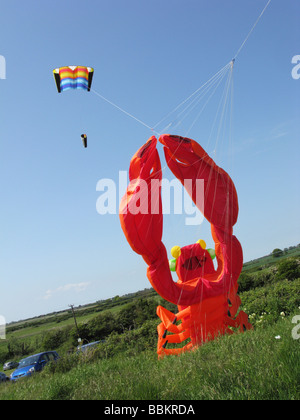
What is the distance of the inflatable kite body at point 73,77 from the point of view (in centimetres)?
737

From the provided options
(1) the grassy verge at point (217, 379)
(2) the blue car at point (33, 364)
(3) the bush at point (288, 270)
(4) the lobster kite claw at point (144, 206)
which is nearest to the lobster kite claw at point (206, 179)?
(4) the lobster kite claw at point (144, 206)

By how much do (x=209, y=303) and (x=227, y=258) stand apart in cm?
107

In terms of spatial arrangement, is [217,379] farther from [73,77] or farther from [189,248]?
[73,77]

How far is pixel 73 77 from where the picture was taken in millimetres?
7402

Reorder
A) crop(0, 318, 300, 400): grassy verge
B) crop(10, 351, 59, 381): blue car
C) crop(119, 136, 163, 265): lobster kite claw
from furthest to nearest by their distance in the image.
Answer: crop(10, 351, 59, 381): blue car < crop(119, 136, 163, 265): lobster kite claw < crop(0, 318, 300, 400): grassy verge

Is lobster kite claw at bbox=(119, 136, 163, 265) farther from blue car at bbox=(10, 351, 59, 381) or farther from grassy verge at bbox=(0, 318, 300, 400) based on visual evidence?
blue car at bbox=(10, 351, 59, 381)

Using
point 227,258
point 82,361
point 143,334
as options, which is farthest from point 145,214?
point 143,334

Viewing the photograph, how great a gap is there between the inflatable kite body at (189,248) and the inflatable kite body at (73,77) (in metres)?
2.08

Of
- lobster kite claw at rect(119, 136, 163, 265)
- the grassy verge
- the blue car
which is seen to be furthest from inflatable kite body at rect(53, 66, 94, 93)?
the blue car

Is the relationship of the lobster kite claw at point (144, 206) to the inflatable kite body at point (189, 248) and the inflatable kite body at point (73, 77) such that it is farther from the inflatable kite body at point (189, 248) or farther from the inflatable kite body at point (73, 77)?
the inflatable kite body at point (73, 77)

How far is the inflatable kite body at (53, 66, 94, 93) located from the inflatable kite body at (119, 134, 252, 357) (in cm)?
208

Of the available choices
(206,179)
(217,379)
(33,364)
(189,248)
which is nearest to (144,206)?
(206,179)

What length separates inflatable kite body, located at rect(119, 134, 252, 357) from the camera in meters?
6.41
